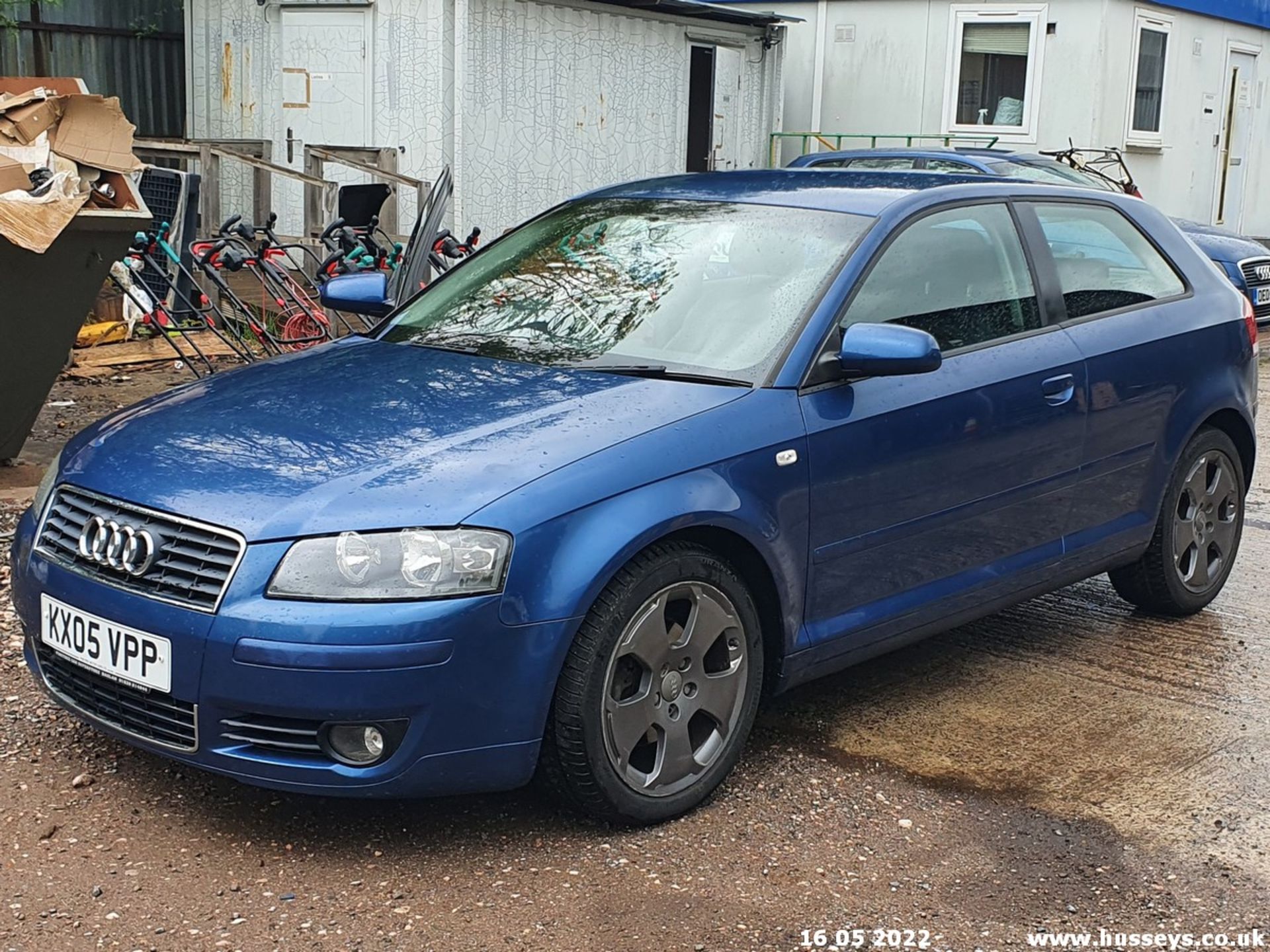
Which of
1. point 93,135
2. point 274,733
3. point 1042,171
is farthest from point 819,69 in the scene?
point 274,733

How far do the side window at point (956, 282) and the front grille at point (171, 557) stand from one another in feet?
5.99

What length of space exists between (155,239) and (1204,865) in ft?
22.9

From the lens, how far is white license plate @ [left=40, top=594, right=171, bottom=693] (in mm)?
3479

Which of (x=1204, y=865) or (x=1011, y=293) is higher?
(x=1011, y=293)

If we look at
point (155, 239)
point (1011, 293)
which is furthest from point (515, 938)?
point (155, 239)

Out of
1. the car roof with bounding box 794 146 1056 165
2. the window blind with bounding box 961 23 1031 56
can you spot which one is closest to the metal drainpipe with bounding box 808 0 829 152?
the window blind with bounding box 961 23 1031 56

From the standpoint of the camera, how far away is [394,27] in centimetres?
1367

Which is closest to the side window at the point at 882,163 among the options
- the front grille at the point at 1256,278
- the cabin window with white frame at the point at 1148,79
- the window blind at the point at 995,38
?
the front grille at the point at 1256,278

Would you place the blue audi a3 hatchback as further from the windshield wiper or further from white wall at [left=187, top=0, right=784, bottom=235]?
white wall at [left=187, top=0, right=784, bottom=235]

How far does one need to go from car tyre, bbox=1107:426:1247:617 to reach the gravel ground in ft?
2.69

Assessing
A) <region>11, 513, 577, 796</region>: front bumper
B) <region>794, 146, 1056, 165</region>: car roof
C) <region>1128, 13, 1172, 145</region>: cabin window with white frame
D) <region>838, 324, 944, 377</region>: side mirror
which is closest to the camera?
<region>11, 513, 577, 796</region>: front bumper

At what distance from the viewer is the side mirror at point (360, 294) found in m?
5.21

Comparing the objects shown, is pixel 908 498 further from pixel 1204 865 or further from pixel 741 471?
pixel 1204 865

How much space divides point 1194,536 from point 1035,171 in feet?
22.5
